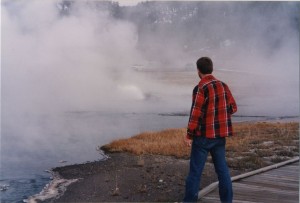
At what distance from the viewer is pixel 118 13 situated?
35.9 m

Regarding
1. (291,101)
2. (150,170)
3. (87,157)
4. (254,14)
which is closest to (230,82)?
(291,101)

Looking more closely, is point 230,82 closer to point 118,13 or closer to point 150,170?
point 118,13

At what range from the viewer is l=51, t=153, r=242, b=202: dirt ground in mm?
6180

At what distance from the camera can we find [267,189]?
545cm

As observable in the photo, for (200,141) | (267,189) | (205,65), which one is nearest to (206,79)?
(205,65)

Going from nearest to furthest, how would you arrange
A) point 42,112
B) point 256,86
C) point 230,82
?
point 42,112
point 230,82
point 256,86

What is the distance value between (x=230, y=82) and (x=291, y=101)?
629 centimetres

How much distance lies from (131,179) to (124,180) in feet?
0.44

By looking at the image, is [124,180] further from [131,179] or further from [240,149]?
[240,149]

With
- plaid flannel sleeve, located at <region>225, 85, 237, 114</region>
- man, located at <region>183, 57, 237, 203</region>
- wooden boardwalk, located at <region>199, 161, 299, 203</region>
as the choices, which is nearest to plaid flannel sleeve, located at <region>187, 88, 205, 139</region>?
man, located at <region>183, 57, 237, 203</region>

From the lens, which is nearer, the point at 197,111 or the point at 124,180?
the point at 197,111

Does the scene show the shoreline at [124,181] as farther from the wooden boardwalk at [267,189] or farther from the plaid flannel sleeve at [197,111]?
the plaid flannel sleeve at [197,111]

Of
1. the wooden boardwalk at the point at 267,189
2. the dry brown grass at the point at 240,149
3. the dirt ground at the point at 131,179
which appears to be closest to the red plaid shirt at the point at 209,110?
the wooden boardwalk at the point at 267,189

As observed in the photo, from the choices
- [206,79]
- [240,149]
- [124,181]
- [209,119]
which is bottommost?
[124,181]
